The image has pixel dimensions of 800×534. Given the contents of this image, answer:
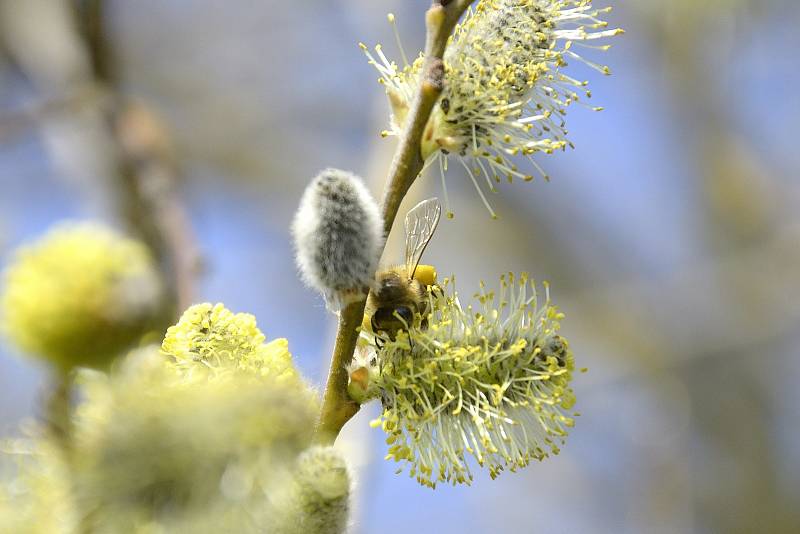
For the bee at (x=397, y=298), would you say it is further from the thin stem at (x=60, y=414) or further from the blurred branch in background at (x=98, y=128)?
the blurred branch in background at (x=98, y=128)

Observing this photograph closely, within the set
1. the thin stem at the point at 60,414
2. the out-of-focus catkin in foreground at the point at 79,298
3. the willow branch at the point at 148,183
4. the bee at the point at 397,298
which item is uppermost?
the willow branch at the point at 148,183

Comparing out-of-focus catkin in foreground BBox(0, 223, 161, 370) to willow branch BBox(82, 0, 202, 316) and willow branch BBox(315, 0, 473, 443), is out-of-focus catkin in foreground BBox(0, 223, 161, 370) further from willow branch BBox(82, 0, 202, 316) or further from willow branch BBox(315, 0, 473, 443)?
willow branch BBox(82, 0, 202, 316)

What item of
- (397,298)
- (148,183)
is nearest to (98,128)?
(148,183)

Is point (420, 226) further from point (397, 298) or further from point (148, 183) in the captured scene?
point (148, 183)

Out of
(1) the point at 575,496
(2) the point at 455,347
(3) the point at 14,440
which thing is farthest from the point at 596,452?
(3) the point at 14,440

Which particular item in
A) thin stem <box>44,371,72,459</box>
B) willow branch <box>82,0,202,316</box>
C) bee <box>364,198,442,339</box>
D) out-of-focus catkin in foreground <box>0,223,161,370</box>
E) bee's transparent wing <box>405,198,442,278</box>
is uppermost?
willow branch <box>82,0,202,316</box>

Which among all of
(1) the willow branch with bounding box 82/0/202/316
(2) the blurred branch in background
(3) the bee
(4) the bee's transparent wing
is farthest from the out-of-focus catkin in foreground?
(2) the blurred branch in background

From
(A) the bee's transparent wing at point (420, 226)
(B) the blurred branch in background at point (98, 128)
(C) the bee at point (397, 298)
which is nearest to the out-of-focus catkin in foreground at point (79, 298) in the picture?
(C) the bee at point (397, 298)
